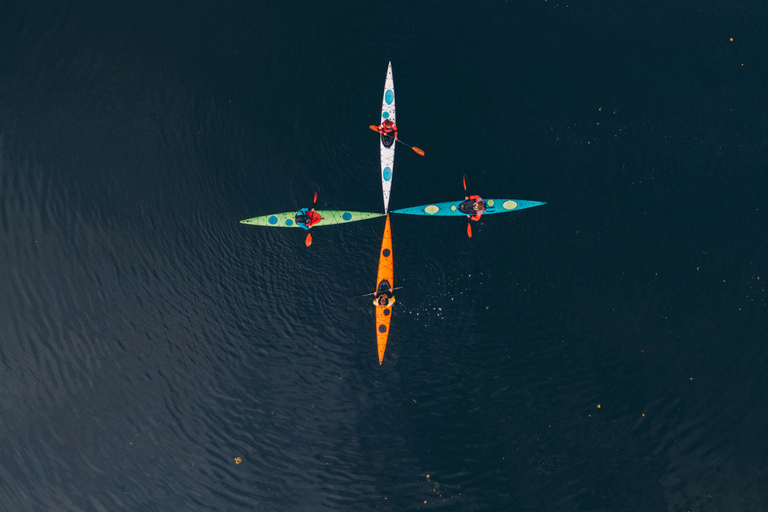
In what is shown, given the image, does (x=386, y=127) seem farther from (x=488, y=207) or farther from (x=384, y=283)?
(x=384, y=283)

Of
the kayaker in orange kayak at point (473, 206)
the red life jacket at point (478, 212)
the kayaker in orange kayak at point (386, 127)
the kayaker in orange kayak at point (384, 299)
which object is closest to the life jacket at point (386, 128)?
the kayaker in orange kayak at point (386, 127)

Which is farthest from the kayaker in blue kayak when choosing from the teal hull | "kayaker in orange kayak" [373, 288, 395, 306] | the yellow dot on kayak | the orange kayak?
the yellow dot on kayak

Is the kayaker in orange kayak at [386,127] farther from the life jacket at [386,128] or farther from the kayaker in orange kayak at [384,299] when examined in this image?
the kayaker in orange kayak at [384,299]

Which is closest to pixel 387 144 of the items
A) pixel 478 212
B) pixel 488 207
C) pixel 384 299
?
pixel 478 212

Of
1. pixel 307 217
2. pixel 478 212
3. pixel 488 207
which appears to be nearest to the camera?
pixel 478 212

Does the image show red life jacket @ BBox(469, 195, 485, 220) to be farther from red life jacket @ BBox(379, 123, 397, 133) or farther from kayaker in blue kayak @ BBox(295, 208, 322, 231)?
kayaker in blue kayak @ BBox(295, 208, 322, 231)
